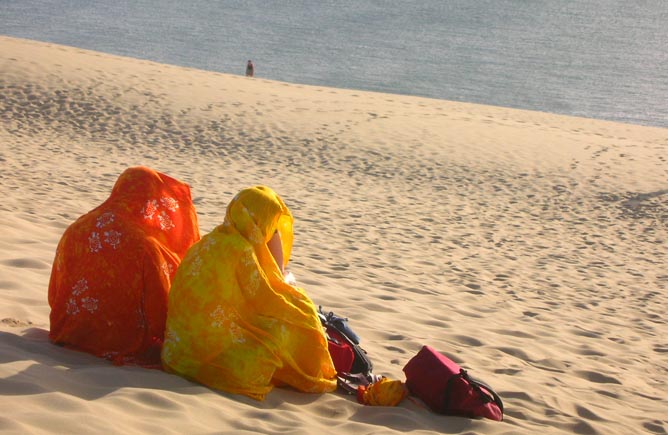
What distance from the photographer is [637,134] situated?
66.5ft

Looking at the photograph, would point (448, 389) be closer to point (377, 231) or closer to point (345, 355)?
point (345, 355)

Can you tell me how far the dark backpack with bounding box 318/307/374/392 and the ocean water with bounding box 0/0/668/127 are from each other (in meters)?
32.1

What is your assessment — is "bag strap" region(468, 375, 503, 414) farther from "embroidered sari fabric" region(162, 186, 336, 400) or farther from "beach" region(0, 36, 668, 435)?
"embroidered sari fabric" region(162, 186, 336, 400)

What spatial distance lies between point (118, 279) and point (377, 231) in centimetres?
548

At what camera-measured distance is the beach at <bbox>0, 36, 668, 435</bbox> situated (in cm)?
383

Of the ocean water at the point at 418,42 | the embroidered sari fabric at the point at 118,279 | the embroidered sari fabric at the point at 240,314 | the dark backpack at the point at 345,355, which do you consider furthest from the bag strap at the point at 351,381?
the ocean water at the point at 418,42

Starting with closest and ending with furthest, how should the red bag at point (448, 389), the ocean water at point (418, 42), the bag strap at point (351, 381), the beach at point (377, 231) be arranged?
the beach at point (377, 231), the red bag at point (448, 389), the bag strap at point (351, 381), the ocean water at point (418, 42)

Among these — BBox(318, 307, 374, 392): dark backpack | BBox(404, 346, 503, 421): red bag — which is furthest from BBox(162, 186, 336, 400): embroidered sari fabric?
BBox(404, 346, 503, 421): red bag

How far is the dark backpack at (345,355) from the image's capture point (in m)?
4.30

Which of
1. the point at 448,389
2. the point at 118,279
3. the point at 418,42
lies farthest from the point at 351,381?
the point at 418,42

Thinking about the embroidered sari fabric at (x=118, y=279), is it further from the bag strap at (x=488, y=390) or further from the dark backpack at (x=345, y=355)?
the bag strap at (x=488, y=390)

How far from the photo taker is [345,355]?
434cm

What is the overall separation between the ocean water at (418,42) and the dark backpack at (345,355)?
32138mm

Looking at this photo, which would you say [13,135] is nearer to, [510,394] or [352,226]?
[352,226]
